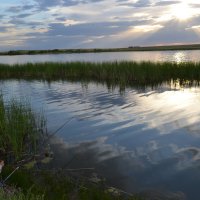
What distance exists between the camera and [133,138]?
11109 mm

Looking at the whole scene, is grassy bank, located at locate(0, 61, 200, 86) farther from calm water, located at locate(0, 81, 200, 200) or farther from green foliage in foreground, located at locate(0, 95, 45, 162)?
green foliage in foreground, located at locate(0, 95, 45, 162)

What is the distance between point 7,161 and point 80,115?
237 inches

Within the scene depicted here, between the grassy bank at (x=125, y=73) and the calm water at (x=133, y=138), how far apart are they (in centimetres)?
501

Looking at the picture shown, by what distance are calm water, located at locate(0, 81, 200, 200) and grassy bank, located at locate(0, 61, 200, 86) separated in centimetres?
501

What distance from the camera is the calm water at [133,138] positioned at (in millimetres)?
8094

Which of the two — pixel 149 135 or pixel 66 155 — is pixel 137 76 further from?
pixel 66 155

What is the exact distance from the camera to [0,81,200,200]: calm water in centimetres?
809

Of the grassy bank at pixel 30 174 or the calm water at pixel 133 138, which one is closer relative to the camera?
the grassy bank at pixel 30 174

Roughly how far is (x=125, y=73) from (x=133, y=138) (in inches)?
614

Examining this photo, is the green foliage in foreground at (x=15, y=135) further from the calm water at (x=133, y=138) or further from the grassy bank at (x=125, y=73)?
the grassy bank at (x=125, y=73)

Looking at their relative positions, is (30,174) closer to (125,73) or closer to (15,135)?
(15,135)

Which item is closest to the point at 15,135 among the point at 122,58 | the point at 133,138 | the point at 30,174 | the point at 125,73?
the point at 30,174

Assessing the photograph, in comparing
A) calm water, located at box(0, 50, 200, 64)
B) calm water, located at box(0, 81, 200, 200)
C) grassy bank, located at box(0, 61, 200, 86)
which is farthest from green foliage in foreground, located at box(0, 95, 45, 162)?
calm water, located at box(0, 50, 200, 64)

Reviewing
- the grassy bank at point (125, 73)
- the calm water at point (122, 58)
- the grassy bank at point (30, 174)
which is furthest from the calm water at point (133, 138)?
the calm water at point (122, 58)
